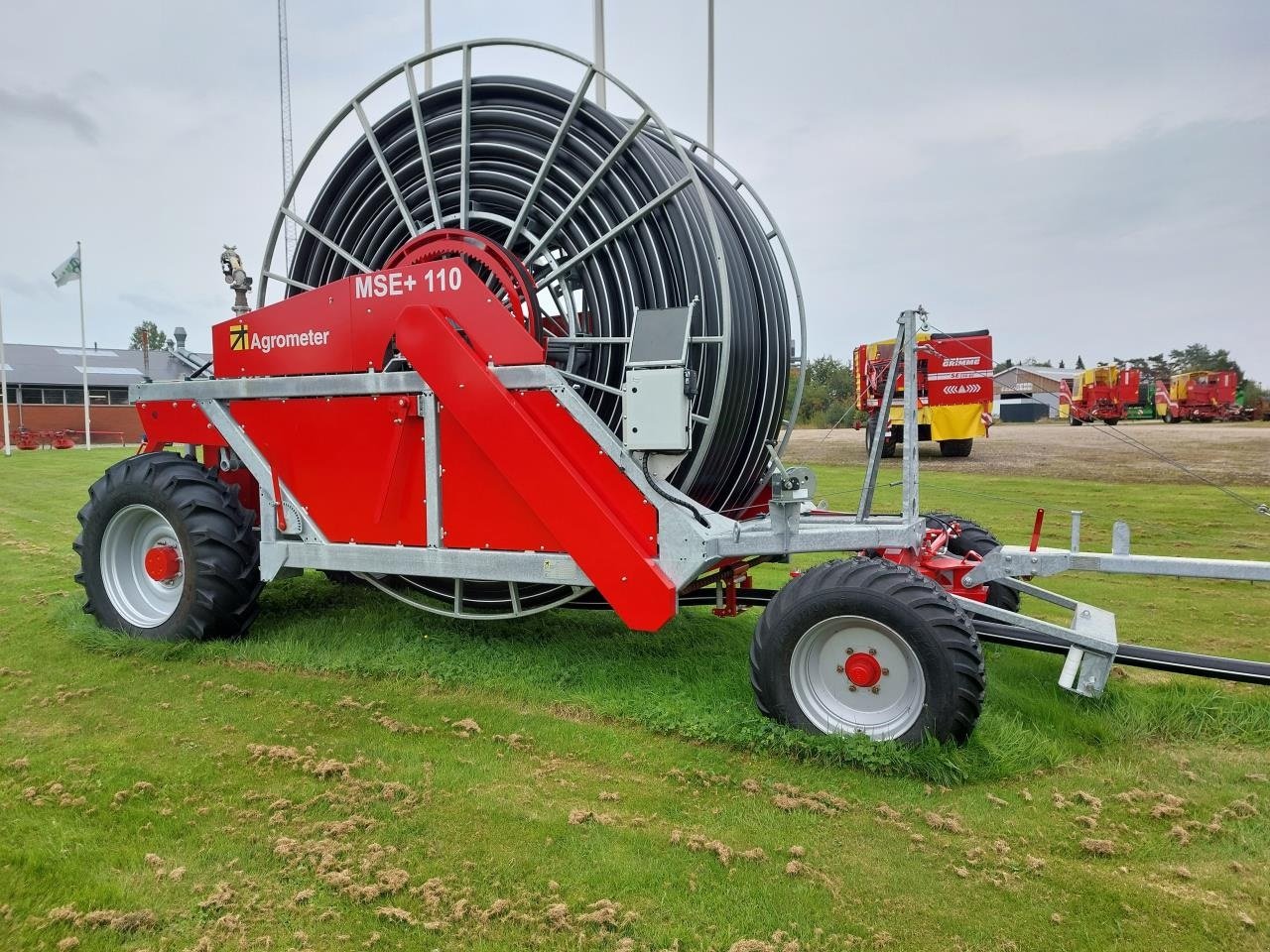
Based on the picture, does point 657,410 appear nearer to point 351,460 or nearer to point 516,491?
point 516,491

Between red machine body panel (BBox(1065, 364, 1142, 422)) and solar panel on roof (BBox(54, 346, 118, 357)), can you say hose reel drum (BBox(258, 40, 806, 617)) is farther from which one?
solar panel on roof (BBox(54, 346, 118, 357))

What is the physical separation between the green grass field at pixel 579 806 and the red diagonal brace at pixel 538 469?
592mm

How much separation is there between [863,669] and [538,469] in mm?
1714

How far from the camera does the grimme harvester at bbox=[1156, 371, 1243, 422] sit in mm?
31203

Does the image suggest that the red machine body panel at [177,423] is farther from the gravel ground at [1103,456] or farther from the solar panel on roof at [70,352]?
the solar panel on roof at [70,352]

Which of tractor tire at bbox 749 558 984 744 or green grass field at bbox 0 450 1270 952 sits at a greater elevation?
tractor tire at bbox 749 558 984 744

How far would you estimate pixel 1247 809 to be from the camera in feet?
9.59

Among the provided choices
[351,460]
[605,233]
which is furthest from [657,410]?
[351,460]

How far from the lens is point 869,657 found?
11.1 ft

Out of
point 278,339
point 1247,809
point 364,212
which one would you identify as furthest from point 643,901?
point 364,212

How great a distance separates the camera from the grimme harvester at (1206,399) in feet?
102

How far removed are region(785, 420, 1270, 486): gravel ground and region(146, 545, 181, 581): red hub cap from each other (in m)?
8.31

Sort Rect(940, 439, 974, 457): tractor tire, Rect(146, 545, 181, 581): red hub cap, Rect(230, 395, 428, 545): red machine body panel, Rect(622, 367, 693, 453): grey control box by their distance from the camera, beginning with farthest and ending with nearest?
Rect(940, 439, 974, 457): tractor tire
Rect(146, 545, 181, 581): red hub cap
Rect(230, 395, 428, 545): red machine body panel
Rect(622, 367, 693, 453): grey control box

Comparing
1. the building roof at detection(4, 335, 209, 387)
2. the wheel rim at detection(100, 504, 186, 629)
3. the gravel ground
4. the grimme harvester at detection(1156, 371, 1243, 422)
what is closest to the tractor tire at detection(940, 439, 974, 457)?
the gravel ground
